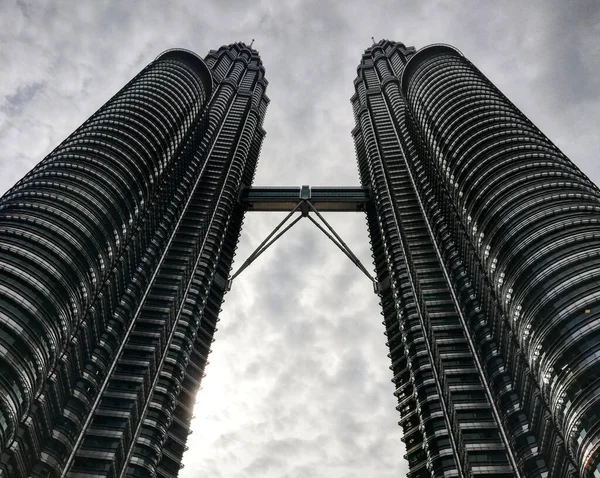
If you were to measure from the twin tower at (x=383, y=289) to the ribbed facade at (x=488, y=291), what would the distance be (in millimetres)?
276

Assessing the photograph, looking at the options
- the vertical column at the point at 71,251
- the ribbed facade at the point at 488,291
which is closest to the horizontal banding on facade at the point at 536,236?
the ribbed facade at the point at 488,291

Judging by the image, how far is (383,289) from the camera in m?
116

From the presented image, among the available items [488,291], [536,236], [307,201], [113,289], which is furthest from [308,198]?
[536,236]

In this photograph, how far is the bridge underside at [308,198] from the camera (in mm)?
134500

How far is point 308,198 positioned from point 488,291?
201 feet

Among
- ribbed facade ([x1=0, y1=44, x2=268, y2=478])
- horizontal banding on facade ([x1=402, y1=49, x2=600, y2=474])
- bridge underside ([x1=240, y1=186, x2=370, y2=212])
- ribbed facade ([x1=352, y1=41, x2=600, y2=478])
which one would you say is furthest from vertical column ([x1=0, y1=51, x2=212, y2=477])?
horizontal banding on facade ([x1=402, y1=49, x2=600, y2=474])

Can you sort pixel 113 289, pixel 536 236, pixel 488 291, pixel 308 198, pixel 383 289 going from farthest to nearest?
pixel 308 198 → pixel 383 289 → pixel 113 289 → pixel 488 291 → pixel 536 236

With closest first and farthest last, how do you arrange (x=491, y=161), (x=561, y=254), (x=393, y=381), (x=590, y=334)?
(x=590, y=334) < (x=561, y=254) < (x=491, y=161) < (x=393, y=381)

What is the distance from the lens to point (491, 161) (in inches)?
3253

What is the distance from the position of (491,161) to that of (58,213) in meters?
63.3

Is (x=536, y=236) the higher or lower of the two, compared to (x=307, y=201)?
lower

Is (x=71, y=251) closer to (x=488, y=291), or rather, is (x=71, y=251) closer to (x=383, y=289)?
(x=488, y=291)

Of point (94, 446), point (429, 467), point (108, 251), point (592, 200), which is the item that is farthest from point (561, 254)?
point (94, 446)

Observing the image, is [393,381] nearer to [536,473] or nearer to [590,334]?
[536,473]
